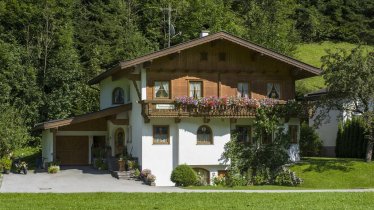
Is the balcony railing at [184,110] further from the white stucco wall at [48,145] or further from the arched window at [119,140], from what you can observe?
the white stucco wall at [48,145]

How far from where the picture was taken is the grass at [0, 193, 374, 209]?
19.5 m

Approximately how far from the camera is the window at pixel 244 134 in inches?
1356

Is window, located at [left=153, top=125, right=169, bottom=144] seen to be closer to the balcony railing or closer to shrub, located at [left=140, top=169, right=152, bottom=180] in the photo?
the balcony railing

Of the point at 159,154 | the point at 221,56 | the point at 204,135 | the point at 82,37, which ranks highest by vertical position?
the point at 82,37

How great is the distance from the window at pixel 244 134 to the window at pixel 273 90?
230cm

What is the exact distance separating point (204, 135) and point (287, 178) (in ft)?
15.9

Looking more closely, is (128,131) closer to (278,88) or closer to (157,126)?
(157,126)

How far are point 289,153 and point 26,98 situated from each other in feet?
75.1

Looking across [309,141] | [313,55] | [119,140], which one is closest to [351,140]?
[309,141]

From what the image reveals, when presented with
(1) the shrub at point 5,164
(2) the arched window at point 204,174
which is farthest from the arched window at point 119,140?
(1) the shrub at point 5,164

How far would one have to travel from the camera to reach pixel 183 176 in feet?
101

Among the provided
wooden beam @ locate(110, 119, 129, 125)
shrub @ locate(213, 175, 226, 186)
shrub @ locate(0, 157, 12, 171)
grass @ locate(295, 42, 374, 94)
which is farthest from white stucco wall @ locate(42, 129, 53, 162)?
grass @ locate(295, 42, 374, 94)

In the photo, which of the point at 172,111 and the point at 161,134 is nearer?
the point at 172,111

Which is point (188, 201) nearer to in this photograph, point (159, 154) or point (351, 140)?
point (159, 154)
